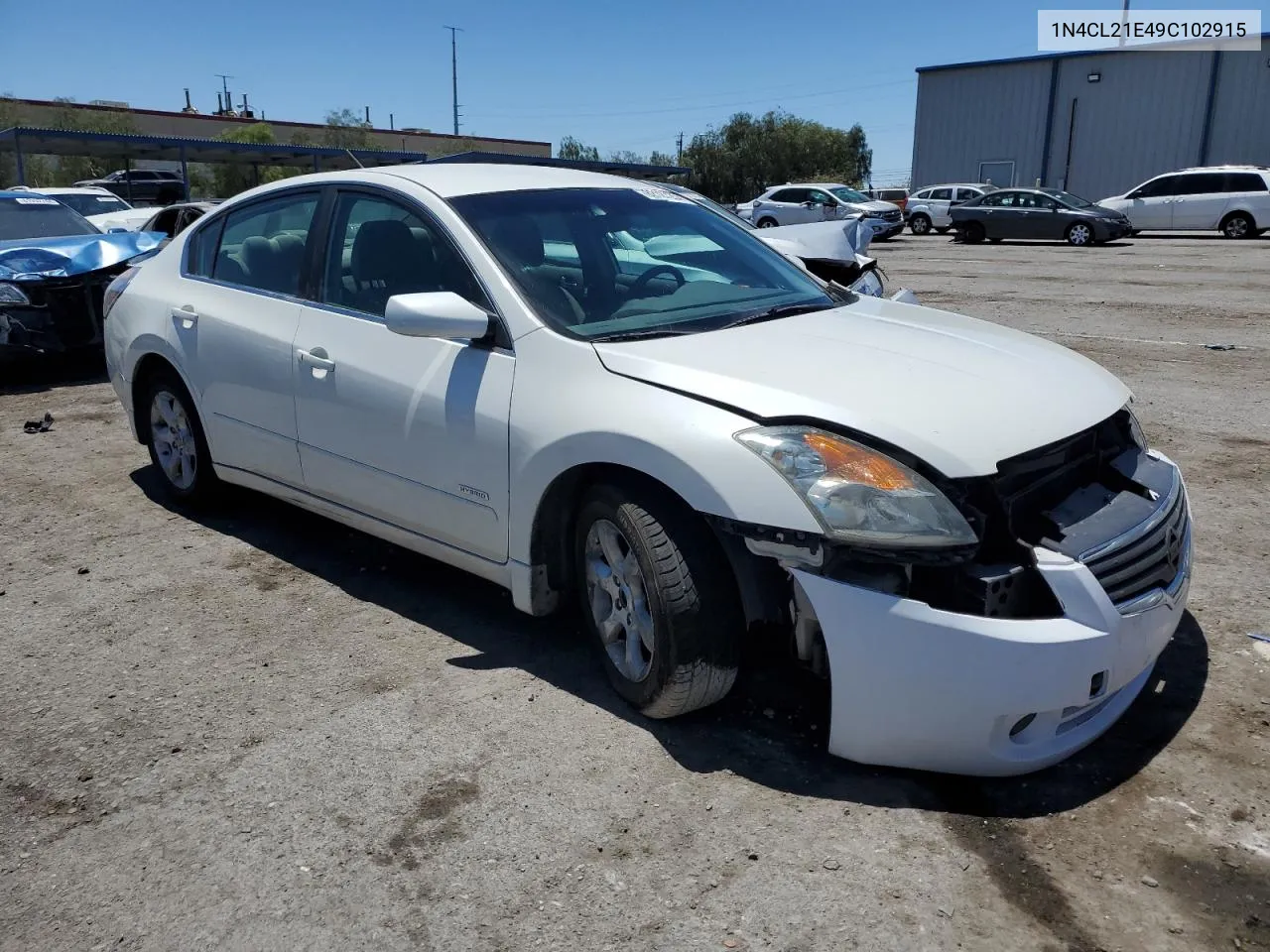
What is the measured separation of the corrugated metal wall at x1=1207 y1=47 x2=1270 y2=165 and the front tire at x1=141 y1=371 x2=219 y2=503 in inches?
1638

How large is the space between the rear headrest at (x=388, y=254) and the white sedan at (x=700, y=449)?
0.01 meters

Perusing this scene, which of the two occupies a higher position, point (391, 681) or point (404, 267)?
point (404, 267)

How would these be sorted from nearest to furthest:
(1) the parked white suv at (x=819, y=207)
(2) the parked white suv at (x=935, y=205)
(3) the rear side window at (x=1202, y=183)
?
1. (3) the rear side window at (x=1202, y=183)
2. (1) the parked white suv at (x=819, y=207)
3. (2) the parked white suv at (x=935, y=205)

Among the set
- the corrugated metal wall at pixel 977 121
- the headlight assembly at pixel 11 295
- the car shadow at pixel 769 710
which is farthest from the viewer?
the corrugated metal wall at pixel 977 121

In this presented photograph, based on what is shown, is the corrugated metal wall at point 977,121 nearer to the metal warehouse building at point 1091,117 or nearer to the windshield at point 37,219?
the metal warehouse building at point 1091,117

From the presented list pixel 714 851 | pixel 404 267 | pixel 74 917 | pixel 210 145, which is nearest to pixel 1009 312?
pixel 404 267

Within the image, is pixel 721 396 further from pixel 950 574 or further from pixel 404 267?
pixel 404 267

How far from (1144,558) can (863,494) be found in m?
0.82

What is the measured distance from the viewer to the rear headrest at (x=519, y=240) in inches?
144

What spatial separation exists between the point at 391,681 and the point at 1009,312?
34.7ft

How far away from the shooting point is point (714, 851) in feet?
8.55

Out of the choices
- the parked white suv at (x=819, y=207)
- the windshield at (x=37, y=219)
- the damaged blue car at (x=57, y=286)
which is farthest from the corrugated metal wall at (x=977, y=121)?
the damaged blue car at (x=57, y=286)

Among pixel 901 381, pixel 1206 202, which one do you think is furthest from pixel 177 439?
pixel 1206 202

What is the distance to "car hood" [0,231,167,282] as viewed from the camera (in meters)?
8.21
